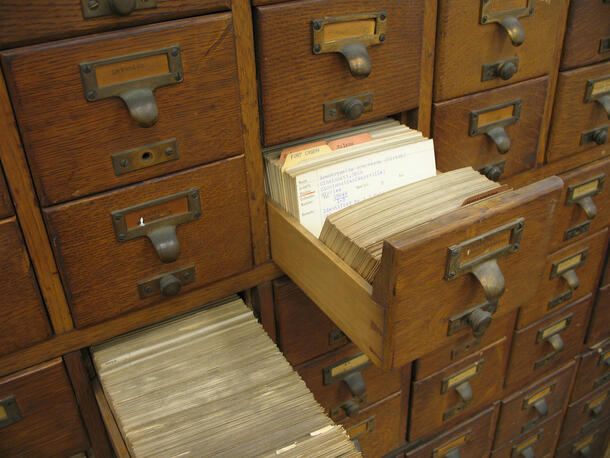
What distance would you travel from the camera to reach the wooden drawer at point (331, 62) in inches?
36.9

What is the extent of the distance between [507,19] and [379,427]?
37.4 inches

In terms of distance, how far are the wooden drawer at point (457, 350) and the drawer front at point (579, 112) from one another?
1.46 feet

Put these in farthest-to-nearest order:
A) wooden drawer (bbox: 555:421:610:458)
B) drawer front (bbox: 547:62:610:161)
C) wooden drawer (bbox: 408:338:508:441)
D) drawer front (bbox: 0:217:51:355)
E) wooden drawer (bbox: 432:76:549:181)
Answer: wooden drawer (bbox: 555:421:610:458), wooden drawer (bbox: 408:338:508:441), drawer front (bbox: 547:62:610:161), wooden drawer (bbox: 432:76:549:181), drawer front (bbox: 0:217:51:355)

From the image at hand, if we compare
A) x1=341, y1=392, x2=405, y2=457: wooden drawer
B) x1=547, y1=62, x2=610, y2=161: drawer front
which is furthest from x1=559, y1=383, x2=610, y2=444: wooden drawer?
x1=547, y1=62, x2=610, y2=161: drawer front

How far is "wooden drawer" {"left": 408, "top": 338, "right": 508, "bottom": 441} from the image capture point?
4.87 ft

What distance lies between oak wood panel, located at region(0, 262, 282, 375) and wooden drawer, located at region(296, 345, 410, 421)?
0.25 m

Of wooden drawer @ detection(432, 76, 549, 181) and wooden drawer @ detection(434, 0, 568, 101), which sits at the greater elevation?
wooden drawer @ detection(434, 0, 568, 101)

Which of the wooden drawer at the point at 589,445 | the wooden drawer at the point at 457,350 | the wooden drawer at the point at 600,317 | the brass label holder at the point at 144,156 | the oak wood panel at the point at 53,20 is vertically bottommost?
the wooden drawer at the point at 589,445

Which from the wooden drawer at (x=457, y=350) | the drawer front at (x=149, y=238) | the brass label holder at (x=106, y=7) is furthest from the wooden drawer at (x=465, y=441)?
the brass label holder at (x=106, y=7)

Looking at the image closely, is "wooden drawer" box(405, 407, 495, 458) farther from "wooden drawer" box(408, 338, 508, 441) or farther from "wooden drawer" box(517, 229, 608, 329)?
"wooden drawer" box(517, 229, 608, 329)

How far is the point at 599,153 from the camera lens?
61.3 inches

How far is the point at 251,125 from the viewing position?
3.21ft

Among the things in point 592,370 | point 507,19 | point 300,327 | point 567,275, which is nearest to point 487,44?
point 507,19

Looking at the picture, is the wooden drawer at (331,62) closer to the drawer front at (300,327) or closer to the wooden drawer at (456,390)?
the drawer front at (300,327)
